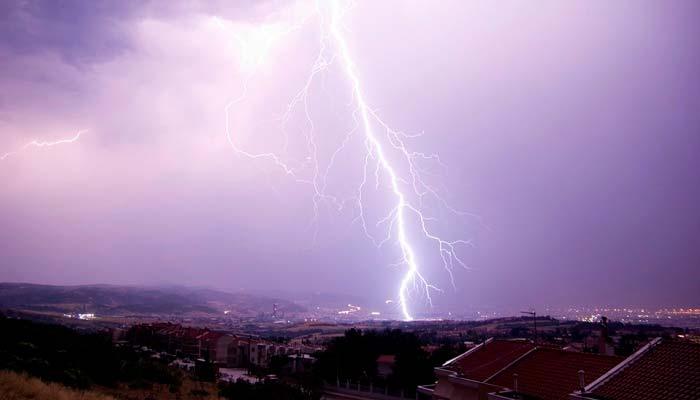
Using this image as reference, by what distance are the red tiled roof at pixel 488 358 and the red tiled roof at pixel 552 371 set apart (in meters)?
0.85

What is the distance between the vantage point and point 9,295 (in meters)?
126

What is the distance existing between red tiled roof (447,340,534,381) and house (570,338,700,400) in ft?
17.3

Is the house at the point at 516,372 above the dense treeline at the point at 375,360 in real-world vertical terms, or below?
above

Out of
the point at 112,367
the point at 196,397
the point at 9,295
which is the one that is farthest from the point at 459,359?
the point at 9,295

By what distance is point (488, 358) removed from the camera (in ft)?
56.8

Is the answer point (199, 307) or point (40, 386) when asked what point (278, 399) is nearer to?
point (40, 386)

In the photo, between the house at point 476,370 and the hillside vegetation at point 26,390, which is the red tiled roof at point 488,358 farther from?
the hillside vegetation at point 26,390

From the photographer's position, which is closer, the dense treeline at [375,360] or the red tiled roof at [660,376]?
the red tiled roof at [660,376]

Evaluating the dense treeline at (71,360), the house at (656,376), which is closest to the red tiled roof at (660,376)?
the house at (656,376)

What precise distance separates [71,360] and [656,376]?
14.9m

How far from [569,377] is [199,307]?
15936cm

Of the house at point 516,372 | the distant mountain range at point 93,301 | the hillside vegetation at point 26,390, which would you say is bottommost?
the distant mountain range at point 93,301

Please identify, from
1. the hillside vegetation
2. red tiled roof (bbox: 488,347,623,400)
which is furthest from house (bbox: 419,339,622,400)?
the hillside vegetation

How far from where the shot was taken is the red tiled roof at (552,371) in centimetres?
1298
